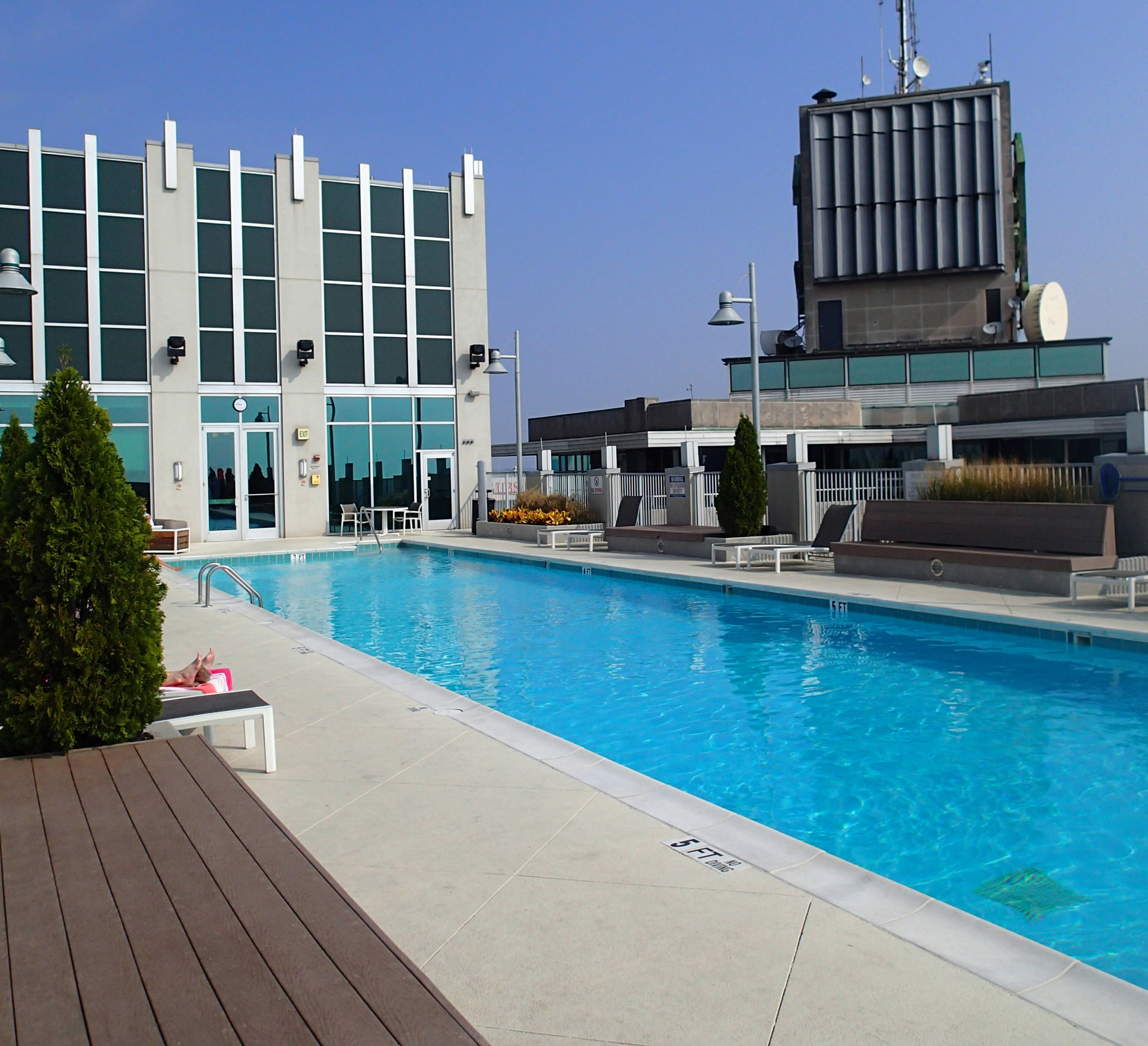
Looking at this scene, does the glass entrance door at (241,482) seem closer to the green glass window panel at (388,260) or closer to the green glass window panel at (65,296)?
the green glass window panel at (65,296)

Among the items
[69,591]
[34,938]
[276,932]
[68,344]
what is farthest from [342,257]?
[276,932]

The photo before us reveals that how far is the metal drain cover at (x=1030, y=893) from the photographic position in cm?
447

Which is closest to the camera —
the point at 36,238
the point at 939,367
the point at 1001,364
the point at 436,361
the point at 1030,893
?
the point at 1030,893

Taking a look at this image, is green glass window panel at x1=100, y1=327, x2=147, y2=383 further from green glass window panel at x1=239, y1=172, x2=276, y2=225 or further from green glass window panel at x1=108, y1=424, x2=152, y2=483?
green glass window panel at x1=239, y1=172, x2=276, y2=225

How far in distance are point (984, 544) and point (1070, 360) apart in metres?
22.2

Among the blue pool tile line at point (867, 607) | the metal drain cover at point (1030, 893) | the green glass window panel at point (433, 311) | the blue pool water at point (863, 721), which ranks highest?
the green glass window panel at point (433, 311)

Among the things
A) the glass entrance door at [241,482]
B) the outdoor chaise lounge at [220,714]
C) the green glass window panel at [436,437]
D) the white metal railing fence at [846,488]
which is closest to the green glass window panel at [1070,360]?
the white metal railing fence at [846,488]

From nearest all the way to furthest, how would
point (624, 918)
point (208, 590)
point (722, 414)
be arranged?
point (624, 918) → point (208, 590) → point (722, 414)

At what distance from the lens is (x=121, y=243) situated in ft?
80.7

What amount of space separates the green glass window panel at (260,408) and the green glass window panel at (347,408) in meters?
1.33

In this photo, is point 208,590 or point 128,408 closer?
point 208,590

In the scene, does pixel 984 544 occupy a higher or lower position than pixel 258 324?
lower

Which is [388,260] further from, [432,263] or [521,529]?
[521,529]

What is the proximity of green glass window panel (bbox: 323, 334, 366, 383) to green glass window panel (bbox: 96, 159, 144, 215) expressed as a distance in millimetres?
5345
